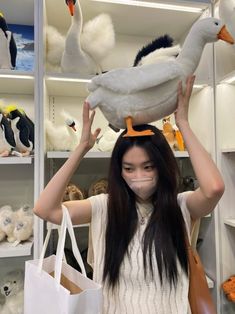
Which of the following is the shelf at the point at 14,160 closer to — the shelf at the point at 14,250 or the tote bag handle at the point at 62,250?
the shelf at the point at 14,250

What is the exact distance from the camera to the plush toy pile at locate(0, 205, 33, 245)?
44.8 inches

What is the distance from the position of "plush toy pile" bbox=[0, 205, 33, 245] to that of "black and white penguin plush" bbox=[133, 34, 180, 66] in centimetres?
78

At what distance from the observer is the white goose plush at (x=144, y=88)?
2.12 feet

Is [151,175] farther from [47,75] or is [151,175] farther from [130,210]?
[47,75]

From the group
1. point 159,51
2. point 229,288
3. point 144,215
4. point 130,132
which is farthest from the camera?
point 229,288

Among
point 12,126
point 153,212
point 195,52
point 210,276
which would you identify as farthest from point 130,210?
point 210,276

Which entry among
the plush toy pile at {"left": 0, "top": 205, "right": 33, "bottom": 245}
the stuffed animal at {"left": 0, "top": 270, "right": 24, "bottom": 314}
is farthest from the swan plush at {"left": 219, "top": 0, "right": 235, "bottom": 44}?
the stuffed animal at {"left": 0, "top": 270, "right": 24, "bottom": 314}

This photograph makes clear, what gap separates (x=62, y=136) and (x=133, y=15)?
68 cm

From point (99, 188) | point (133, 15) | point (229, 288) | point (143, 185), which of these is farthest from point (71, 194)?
point (133, 15)

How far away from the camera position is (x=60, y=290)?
1.81 feet

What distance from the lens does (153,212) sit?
2.47 feet

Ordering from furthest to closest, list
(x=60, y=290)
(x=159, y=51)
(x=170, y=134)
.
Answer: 1. (x=170, y=134)
2. (x=159, y=51)
3. (x=60, y=290)

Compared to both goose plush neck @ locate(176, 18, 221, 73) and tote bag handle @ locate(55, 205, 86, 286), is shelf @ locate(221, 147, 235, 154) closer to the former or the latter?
goose plush neck @ locate(176, 18, 221, 73)

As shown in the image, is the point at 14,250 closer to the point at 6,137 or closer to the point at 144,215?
the point at 6,137
